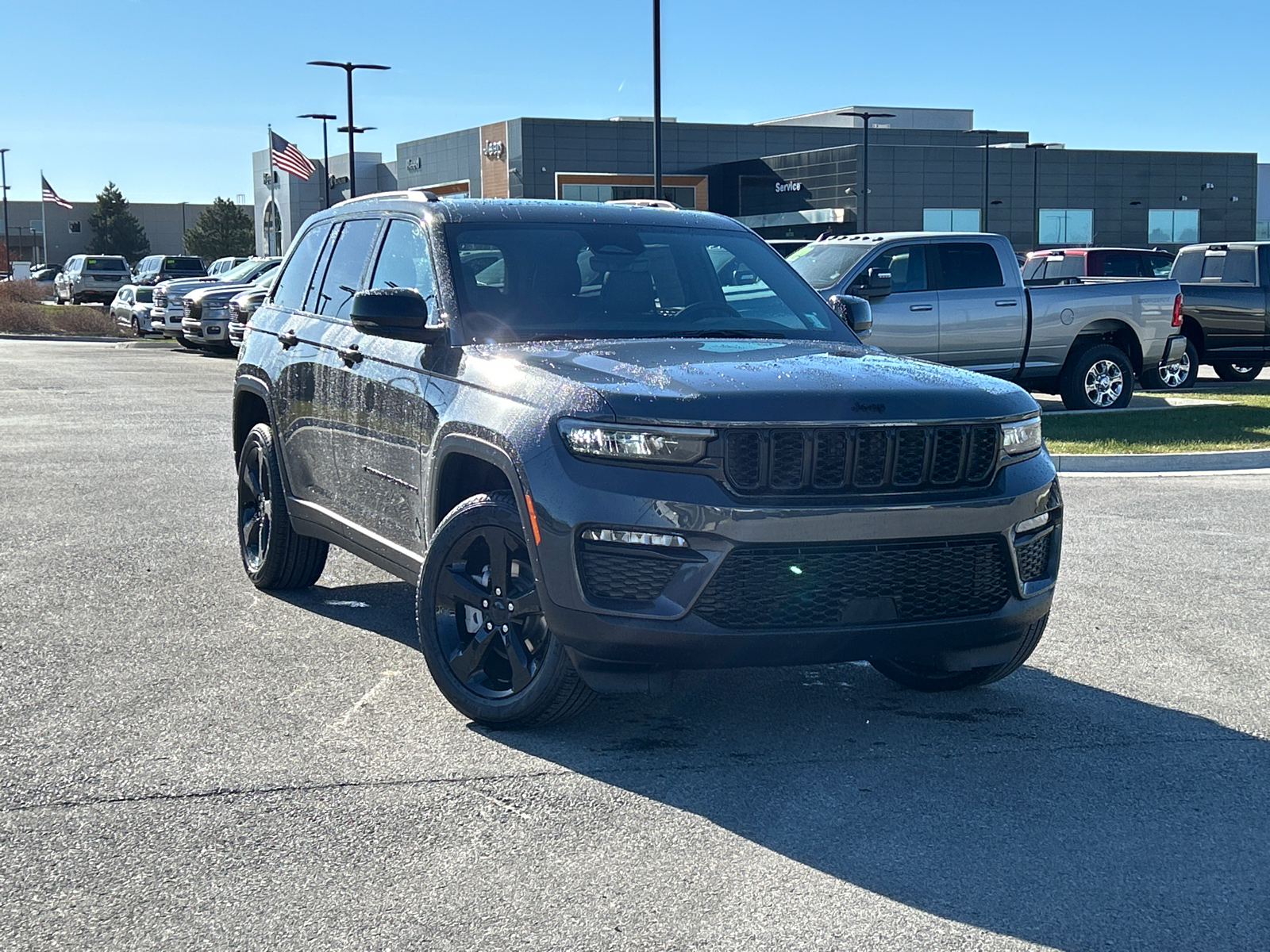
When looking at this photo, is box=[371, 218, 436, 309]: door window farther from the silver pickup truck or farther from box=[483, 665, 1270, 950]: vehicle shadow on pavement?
the silver pickup truck

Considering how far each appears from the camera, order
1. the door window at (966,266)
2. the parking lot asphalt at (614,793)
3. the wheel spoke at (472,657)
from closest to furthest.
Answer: the parking lot asphalt at (614,793), the wheel spoke at (472,657), the door window at (966,266)

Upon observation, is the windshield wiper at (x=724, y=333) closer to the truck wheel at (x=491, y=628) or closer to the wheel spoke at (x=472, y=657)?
the truck wheel at (x=491, y=628)

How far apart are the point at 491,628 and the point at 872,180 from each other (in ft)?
229

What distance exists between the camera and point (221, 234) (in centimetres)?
10962

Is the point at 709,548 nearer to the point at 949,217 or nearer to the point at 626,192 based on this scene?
the point at 949,217

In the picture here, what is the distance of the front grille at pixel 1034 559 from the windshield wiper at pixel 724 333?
1407mm

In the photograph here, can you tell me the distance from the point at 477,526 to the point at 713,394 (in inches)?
39.6

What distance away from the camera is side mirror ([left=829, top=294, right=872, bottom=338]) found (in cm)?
661

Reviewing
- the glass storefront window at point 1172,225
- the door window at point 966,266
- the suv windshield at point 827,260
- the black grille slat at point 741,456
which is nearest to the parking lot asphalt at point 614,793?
the black grille slat at point 741,456

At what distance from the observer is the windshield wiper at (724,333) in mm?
5848

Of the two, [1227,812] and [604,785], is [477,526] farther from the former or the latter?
[1227,812]

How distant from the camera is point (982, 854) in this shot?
13.4ft

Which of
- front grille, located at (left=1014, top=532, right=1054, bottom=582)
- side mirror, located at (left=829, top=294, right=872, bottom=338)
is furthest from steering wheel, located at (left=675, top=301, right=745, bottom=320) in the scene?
front grille, located at (left=1014, top=532, right=1054, bottom=582)

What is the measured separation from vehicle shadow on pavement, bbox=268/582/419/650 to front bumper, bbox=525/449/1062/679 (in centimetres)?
198
